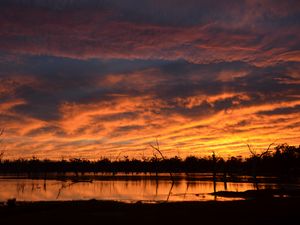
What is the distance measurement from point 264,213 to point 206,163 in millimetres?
173452

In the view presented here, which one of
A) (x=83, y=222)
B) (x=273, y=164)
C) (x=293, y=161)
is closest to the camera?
(x=83, y=222)

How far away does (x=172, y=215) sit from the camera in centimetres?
2675

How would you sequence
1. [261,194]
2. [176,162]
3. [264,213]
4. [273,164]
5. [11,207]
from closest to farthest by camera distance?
[264,213]
[11,207]
[261,194]
[273,164]
[176,162]

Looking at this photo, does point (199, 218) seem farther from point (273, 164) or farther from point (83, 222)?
point (273, 164)

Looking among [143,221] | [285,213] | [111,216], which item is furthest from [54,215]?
[285,213]

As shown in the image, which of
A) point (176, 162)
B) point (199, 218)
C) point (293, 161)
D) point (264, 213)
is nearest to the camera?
point (199, 218)

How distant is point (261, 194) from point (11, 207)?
3173cm

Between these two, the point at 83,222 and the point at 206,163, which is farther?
the point at 206,163

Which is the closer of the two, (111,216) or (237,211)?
(111,216)

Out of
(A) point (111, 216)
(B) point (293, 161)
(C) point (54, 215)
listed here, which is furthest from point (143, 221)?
(B) point (293, 161)

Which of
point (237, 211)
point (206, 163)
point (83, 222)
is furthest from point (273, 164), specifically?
point (83, 222)

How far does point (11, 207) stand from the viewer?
3297cm

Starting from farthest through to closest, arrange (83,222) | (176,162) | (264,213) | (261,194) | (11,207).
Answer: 1. (176,162)
2. (261,194)
3. (11,207)
4. (264,213)
5. (83,222)

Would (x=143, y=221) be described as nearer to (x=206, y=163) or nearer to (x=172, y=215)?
(x=172, y=215)
